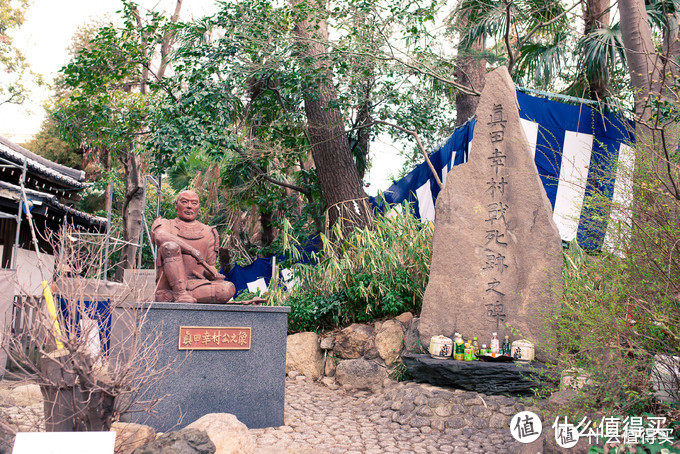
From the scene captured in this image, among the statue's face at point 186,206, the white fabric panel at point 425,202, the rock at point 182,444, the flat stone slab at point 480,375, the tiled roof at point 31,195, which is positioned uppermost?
the white fabric panel at point 425,202

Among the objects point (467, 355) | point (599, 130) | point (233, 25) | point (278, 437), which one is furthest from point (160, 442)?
point (599, 130)

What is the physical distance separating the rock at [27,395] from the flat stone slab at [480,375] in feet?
12.6

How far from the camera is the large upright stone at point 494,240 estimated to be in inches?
210

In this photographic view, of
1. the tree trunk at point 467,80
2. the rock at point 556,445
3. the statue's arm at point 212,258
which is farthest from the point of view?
the tree trunk at point 467,80

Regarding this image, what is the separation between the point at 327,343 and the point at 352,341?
1.33 feet

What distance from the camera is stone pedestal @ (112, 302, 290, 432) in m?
4.48

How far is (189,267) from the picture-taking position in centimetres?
→ 509

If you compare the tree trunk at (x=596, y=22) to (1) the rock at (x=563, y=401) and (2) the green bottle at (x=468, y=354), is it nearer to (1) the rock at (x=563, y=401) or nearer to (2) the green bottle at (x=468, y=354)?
(2) the green bottle at (x=468, y=354)

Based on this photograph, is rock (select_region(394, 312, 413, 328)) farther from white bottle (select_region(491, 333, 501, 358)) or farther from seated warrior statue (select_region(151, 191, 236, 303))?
seated warrior statue (select_region(151, 191, 236, 303))

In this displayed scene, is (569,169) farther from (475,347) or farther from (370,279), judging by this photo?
(475,347)

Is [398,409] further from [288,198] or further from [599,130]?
[288,198]

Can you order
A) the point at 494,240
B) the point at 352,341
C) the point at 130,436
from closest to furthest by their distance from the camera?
the point at 130,436 → the point at 494,240 → the point at 352,341

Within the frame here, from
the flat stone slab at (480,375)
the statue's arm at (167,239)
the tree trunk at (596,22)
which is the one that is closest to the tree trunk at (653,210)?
the flat stone slab at (480,375)

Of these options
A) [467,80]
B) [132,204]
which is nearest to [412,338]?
[467,80]
